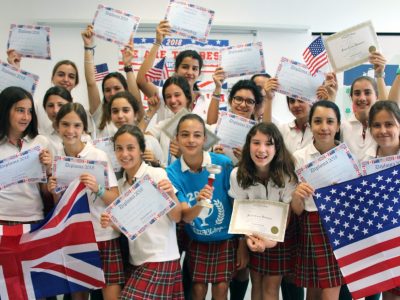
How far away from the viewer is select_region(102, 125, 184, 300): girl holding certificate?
8.05ft

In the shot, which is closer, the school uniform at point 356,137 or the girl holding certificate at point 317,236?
the girl holding certificate at point 317,236

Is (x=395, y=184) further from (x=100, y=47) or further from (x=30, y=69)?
(x=30, y=69)

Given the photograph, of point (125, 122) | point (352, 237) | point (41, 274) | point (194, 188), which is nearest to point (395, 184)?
point (352, 237)

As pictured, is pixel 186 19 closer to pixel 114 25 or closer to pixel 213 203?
pixel 114 25

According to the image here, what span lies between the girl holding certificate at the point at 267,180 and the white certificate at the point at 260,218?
0.11m

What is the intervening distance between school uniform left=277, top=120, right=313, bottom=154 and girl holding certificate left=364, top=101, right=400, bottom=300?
48 centimetres

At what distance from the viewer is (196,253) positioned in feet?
8.89

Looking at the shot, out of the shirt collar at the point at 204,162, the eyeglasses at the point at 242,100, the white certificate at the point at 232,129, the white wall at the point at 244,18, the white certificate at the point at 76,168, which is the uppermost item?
the white wall at the point at 244,18

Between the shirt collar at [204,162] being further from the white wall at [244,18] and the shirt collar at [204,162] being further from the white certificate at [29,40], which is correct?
the white wall at [244,18]

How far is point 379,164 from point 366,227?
0.39 m

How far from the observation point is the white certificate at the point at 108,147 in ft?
9.07

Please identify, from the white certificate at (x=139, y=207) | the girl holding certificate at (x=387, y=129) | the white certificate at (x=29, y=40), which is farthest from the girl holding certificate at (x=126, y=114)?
the girl holding certificate at (x=387, y=129)

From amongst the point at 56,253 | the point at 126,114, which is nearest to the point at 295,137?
the point at 126,114

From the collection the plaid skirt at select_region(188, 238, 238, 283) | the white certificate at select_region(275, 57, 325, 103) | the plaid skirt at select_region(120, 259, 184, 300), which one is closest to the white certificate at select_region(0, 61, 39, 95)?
the plaid skirt at select_region(120, 259, 184, 300)
